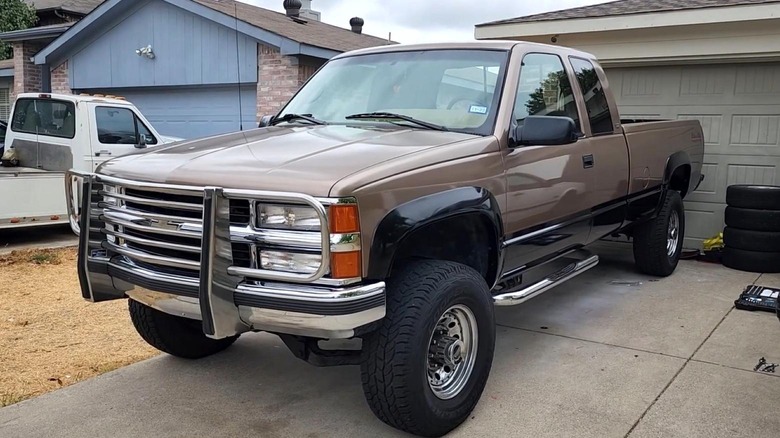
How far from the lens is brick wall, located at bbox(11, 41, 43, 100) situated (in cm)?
1641

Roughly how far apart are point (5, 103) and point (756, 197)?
1936 cm

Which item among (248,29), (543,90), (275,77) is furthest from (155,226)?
(248,29)

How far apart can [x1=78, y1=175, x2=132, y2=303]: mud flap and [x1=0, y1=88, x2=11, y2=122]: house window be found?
59.4ft

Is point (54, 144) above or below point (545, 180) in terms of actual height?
below

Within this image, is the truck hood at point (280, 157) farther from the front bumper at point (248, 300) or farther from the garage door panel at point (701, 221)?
the garage door panel at point (701, 221)

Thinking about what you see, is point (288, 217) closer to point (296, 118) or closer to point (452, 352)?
point (452, 352)

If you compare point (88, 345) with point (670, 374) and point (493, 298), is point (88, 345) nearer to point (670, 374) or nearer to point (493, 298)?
point (493, 298)

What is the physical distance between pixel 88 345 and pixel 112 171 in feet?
6.78

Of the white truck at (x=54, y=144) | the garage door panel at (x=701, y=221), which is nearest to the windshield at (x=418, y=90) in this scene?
the garage door panel at (x=701, y=221)

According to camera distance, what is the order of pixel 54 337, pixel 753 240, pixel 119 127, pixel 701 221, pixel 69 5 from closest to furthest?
pixel 54 337 < pixel 753 240 < pixel 701 221 < pixel 119 127 < pixel 69 5

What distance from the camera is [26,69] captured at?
1648 centimetres

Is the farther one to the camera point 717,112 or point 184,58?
point 184,58

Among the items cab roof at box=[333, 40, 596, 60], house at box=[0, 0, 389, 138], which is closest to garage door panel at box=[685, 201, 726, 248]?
cab roof at box=[333, 40, 596, 60]

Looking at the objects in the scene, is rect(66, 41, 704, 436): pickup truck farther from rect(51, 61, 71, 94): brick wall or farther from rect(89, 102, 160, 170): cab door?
rect(51, 61, 71, 94): brick wall
